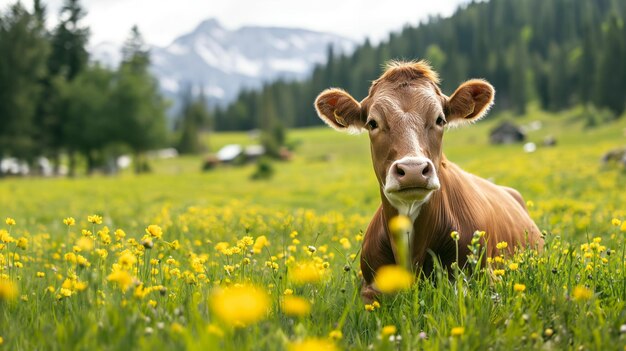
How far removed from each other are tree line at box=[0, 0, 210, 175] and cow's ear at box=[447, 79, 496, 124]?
4847 cm

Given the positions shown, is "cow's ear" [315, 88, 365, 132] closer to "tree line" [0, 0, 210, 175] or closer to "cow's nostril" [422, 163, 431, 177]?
"cow's nostril" [422, 163, 431, 177]

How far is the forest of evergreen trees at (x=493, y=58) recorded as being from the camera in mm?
98062

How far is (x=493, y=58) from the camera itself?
120375mm

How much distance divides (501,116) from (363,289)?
351 feet

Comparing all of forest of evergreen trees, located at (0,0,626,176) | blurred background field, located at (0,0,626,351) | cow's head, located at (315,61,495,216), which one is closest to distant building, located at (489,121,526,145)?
blurred background field, located at (0,0,626,351)

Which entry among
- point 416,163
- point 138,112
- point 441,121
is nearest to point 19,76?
point 138,112

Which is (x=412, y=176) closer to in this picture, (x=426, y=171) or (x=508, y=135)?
(x=426, y=171)

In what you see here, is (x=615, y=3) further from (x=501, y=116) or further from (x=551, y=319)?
(x=551, y=319)

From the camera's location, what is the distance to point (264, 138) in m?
70.4

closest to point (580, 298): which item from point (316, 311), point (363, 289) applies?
point (316, 311)

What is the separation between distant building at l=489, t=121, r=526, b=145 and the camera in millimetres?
58906

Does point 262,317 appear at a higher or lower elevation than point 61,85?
lower

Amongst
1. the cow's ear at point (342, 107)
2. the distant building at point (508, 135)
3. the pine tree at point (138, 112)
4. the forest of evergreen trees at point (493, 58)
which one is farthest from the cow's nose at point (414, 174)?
the forest of evergreen trees at point (493, 58)

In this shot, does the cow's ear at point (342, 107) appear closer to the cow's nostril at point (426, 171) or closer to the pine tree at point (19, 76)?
the cow's nostril at point (426, 171)
